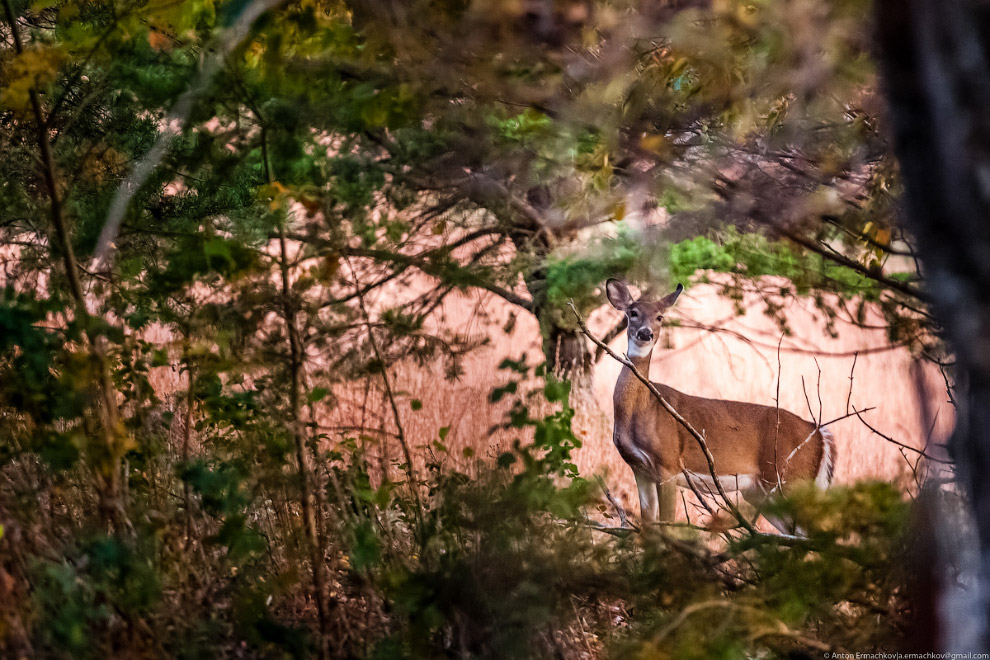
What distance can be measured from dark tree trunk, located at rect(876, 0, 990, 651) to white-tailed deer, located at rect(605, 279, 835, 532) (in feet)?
12.2

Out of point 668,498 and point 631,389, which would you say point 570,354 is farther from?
point 668,498

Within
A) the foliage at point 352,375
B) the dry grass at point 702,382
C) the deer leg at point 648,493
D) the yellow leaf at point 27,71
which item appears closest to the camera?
the yellow leaf at point 27,71

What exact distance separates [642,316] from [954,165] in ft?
12.2

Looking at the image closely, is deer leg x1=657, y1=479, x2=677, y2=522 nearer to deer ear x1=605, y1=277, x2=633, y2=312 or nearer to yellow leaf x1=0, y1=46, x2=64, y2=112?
deer ear x1=605, y1=277, x2=633, y2=312

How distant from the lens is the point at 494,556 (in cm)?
228

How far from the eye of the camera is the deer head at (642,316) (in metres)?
4.69

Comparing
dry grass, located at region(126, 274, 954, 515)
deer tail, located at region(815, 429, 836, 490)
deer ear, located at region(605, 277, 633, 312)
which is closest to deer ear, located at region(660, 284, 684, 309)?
deer ear, located at region(605, 277, 633, 312)

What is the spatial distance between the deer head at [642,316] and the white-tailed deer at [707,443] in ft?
0.03

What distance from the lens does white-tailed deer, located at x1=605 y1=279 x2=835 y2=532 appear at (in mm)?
4879

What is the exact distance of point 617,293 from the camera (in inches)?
184

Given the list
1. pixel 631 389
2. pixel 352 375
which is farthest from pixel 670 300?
pixel 352 375

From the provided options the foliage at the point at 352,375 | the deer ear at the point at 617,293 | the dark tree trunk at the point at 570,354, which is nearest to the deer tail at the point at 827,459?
the deer ear at the point at 617,293

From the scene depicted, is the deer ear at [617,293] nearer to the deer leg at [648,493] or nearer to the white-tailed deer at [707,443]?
the white-tailed deer at [707,443]

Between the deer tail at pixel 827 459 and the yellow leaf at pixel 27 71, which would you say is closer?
the yellow leaf at pixel 27 71
